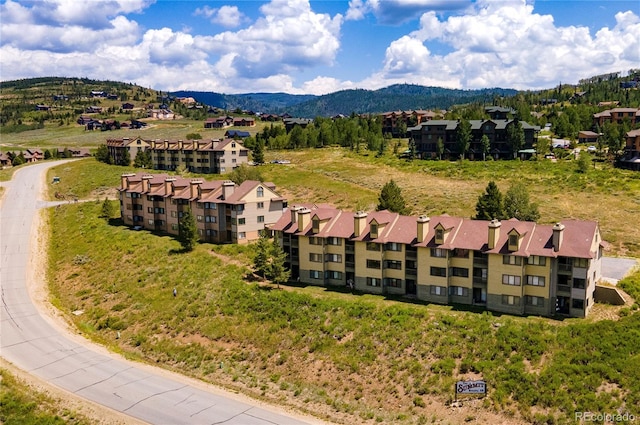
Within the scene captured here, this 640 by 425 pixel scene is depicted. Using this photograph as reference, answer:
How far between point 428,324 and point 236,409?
20.5 meters

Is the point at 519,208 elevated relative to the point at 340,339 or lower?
elevated

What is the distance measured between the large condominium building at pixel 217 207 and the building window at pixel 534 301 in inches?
1619

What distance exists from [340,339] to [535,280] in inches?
798

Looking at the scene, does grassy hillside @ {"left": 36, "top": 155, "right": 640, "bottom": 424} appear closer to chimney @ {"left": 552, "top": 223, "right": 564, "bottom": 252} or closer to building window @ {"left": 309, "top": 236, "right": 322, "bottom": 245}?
building window @ {"left": 309, "top": 236, "right": 322, "bottom": 245}

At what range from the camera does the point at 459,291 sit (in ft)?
Result: 193

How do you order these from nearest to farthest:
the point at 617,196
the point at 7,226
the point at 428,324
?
the point at 428,324 → the point at 617,196 → the point at 7,226

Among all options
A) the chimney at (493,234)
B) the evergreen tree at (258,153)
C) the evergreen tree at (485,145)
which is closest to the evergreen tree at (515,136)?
the evergreen tree at (485,145)

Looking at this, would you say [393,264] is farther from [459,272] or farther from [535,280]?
[535,280]

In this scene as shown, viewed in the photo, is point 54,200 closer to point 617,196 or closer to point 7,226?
point 7,226

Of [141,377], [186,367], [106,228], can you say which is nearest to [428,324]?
[186,367]

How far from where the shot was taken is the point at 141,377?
51.1m

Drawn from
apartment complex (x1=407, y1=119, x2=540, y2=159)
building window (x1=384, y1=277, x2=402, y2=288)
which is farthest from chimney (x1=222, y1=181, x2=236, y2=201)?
apartment complex (x1=407, y1=119, x2=540, y2=159)

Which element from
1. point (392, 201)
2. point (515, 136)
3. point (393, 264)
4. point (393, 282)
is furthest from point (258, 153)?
point (393, 282)

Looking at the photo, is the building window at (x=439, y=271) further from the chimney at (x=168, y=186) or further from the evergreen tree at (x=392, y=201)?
the chimney at (x=168, y=186)
